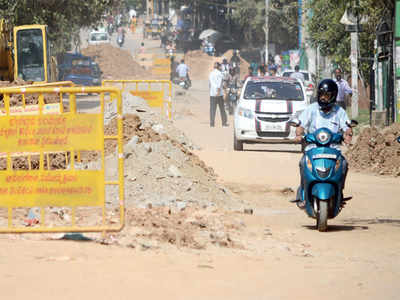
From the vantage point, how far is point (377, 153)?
50.5 feet

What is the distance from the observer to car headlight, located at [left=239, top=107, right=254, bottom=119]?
18281 millimetres

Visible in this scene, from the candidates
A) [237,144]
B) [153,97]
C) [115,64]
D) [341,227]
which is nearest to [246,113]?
[237,144]

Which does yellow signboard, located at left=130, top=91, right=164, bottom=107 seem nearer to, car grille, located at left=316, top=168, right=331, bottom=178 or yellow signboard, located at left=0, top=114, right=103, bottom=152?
car grille, located at left=316, top=168, right=331, bottom=178

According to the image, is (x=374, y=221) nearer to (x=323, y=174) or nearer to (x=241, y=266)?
(x=323, y=174)

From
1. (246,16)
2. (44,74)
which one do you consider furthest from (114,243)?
(246,16)

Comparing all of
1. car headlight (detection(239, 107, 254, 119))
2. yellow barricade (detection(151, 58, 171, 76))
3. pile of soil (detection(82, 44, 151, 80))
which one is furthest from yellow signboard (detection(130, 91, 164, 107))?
yellow barricade (detection(151, 58, 171, 76))

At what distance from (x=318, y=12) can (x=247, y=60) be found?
36338 mm

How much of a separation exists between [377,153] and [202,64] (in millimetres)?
54944

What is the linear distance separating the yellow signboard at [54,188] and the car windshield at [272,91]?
11247mm

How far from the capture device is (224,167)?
14883 millimetres

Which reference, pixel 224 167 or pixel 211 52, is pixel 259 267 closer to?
pixel 224 167

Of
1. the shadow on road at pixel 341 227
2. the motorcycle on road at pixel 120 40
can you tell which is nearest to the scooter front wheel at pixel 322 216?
the shadow on road at pixel 341 227

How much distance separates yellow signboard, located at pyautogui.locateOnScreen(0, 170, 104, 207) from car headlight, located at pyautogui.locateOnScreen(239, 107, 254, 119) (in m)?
10.9

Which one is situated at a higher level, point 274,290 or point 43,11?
point 43,11
